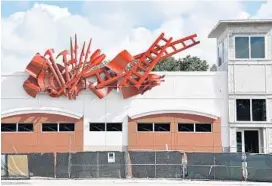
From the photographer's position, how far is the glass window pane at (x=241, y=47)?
3053 centimetres

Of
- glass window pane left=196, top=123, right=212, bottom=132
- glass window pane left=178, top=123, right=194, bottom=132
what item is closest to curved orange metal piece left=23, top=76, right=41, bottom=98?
glass window pane left=178, top=123, right=194, bottom=132

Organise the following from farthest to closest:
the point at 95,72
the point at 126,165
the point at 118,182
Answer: the point at 95,72 < the point at 126,165 < the point at 118,182

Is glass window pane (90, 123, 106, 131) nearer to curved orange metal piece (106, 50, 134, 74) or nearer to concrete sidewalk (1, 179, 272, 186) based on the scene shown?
curved orange metal piece (106, 50, 134, 74)

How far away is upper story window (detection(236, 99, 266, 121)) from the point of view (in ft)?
98.2

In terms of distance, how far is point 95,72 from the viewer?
29.8 metres

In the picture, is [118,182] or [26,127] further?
[26,127]

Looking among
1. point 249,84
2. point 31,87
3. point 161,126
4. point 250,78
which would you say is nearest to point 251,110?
point 249,84

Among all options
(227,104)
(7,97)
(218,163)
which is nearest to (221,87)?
(227,104)

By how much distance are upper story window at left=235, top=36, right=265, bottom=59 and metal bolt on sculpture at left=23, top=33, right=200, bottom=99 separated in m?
3.00

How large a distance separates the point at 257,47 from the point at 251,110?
4.19 meters

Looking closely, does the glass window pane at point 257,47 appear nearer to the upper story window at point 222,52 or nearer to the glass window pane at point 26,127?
the upper story window at point 222,52

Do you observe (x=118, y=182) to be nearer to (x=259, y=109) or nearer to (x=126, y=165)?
(x=126, y=165)

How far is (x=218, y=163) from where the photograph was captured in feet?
73.1

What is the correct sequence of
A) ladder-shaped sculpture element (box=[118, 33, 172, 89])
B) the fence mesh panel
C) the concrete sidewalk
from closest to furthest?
the concrete sidewalk → the fence mesh panel → ladder-shaped sculpture element (box=[118, 33, 172, 89])
